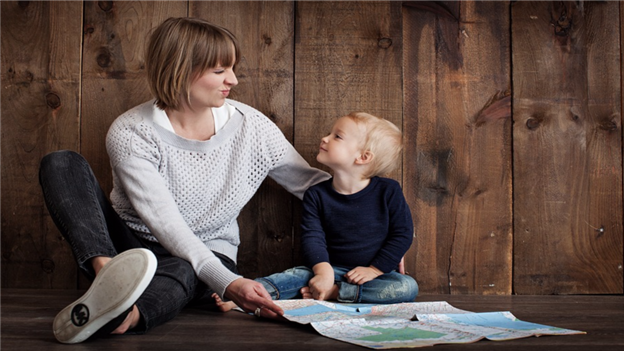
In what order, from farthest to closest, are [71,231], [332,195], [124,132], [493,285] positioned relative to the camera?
1. [493,285]
2. [332,195]
3. [124,132]
4. [71,231]

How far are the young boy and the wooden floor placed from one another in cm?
23

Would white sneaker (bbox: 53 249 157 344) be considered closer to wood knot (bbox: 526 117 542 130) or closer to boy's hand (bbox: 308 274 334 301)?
boy's hand (bbox: 308 274 334 301)

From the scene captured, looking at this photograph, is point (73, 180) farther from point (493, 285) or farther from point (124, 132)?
point (493, 285)

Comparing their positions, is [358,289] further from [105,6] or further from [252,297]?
[105,6]

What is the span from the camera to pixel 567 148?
5.57ft

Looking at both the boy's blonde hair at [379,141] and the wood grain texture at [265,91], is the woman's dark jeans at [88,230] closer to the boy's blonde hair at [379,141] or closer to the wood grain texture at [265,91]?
the wood grain texture at [265,91]

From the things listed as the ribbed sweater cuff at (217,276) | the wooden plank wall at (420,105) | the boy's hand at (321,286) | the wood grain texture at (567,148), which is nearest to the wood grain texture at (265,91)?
the wooden plank wall at (420,105)

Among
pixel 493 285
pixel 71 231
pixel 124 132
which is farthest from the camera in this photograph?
pixel 493 285

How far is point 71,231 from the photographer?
3.91ft

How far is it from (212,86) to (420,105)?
2.07 feet

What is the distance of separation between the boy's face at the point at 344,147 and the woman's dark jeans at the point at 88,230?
48cm

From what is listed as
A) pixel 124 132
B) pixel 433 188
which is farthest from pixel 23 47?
pixel 433 188

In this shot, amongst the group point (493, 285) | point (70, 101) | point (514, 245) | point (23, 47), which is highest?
point (23, 47)

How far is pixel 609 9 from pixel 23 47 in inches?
69.0
